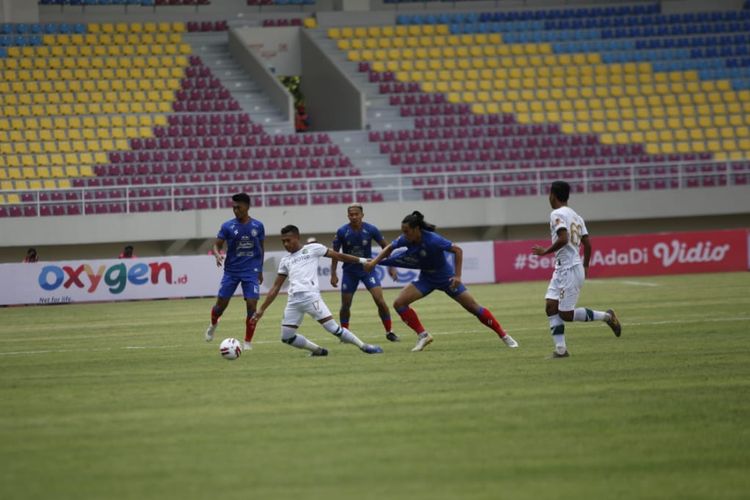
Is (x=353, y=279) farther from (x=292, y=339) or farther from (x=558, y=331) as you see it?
(x=558, y=331)

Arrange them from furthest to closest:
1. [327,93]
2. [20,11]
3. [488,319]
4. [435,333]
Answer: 1. [327,93]
2. [20,11]
3. [435,333]
4. [488,319]

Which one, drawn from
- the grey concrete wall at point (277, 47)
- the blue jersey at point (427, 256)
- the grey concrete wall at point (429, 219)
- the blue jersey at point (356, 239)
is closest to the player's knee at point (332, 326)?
the blue jersey at point (427, 256)

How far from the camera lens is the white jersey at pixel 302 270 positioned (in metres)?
15.3

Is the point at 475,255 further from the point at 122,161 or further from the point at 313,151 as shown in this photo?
the point at 122,161


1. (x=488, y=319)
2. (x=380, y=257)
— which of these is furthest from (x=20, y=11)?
(x=488, y=319)

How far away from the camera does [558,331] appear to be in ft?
47.9

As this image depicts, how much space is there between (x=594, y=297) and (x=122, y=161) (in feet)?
59.1

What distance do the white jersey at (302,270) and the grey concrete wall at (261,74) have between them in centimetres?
2717

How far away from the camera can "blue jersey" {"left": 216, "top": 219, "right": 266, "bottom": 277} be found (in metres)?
17.9

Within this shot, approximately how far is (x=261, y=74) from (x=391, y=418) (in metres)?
34.7

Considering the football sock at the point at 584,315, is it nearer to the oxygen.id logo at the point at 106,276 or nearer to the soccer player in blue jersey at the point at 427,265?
the soccer player in blue jersey at the point at 427,265

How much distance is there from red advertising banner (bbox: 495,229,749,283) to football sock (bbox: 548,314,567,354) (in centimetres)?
2023

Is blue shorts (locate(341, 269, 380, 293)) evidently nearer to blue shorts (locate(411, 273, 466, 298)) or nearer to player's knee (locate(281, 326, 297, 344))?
blue shorts (locate(411, 273, 466, 298))

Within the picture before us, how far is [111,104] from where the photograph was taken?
41.3 m
